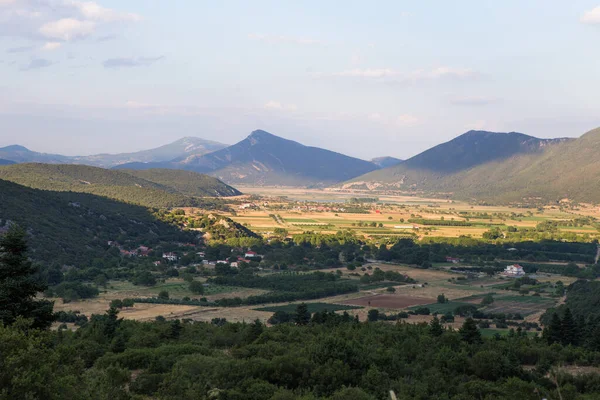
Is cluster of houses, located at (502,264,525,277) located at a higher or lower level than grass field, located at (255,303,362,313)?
higher

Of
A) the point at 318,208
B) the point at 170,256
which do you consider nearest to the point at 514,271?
the point at 170,256

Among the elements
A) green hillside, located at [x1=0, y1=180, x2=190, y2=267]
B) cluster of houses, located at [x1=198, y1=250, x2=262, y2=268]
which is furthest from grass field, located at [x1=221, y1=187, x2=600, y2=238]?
cluster of houses, located at [x1=198, y1=250, x2=262, y2=268]

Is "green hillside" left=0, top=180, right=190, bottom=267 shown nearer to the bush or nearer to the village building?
the village building

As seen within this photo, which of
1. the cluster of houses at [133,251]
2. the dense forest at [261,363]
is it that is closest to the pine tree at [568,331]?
the dense forest at [261,363]

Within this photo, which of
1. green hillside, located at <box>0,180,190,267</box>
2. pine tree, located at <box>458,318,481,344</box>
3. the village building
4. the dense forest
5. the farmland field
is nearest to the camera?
the dense forest

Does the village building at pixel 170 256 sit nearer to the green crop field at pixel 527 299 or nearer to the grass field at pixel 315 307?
the grass field at pixel 315 307

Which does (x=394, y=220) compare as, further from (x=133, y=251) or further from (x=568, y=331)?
(x=568, y=331)
